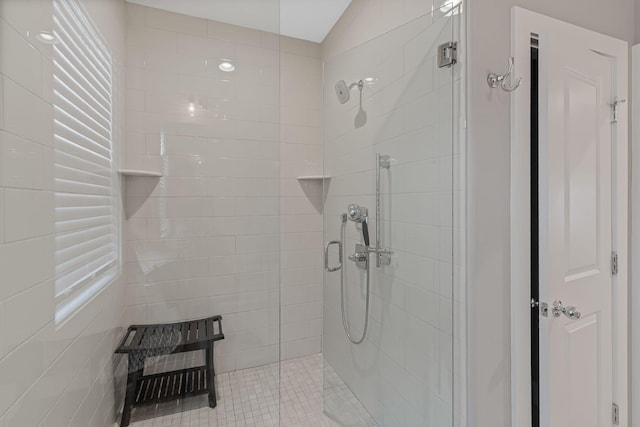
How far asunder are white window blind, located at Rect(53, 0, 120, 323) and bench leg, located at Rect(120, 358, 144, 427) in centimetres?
43

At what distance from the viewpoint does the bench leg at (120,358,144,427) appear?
126cm

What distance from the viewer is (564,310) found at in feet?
4.09

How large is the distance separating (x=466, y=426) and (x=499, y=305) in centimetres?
51

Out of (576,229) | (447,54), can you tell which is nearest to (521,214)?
(576,229)

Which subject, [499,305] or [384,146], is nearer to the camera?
[499,305]

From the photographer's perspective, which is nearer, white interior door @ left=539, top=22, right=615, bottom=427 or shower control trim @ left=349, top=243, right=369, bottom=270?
white interior door @ left=539, top=22, right=615, bottom=427

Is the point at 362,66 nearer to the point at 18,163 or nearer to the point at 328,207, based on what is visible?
the point at 328,207

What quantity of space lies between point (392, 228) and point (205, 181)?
0.96m

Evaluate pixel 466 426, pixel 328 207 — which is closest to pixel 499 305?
pixel 466 426

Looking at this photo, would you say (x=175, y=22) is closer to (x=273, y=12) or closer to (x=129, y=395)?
(x=273, y=12)

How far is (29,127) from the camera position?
771 millimetres

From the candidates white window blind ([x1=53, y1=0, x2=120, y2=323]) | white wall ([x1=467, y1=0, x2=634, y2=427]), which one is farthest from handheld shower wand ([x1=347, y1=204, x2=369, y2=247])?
white window blind ([x1=53, y1=0, x2=120, y2=323])

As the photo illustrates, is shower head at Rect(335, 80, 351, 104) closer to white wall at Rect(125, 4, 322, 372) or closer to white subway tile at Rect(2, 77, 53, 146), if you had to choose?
white wall at Rect(125, 4, 322, 372)

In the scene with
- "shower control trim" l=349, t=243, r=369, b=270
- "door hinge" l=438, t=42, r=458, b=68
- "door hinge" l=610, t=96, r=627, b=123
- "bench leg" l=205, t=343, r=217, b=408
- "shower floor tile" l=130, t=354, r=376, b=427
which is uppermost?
"door hinge" l=438, t=42, r=458, b=68
